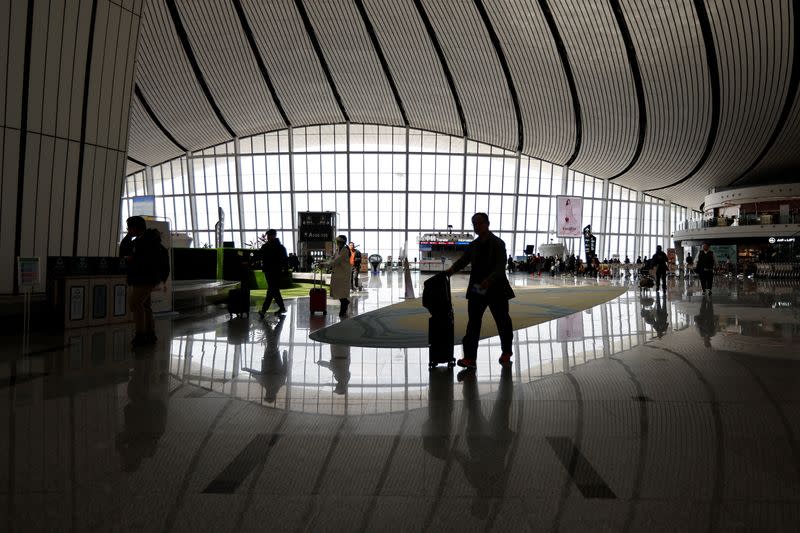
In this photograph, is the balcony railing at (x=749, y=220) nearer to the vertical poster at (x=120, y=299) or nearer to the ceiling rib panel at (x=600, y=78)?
the ceiling rib panel at (x=600, y=78)

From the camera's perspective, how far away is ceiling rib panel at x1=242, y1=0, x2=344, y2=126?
2984 cm

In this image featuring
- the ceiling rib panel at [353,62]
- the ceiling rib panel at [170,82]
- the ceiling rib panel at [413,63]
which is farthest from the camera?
the ceiling rib panel at [170,82]

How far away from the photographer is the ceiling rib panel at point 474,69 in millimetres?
27469

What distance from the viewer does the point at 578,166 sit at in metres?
43.6

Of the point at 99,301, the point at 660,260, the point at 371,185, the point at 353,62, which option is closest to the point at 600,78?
the point at 353,62

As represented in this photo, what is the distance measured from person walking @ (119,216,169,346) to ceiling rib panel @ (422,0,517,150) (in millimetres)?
22261

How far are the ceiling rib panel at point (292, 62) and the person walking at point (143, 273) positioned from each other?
24428mm

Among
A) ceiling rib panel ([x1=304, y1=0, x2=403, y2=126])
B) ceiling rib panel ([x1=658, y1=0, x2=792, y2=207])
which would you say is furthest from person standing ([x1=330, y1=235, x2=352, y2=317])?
ceiling rib panel ([x1=304, y1=0, x2=403, y2=126])

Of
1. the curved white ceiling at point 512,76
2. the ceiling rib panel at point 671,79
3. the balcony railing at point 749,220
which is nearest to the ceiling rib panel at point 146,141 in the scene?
the curved white ceiling at point 512,76

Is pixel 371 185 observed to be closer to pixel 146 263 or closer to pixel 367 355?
pixel 146 263

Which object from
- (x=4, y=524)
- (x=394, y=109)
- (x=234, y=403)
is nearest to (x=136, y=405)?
(x=234, y=403)

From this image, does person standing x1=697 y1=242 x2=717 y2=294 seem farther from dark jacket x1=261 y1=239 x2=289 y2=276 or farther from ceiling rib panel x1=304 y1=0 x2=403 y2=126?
ceiling rib panel x1=304 y1=0 x2=403 y2=126

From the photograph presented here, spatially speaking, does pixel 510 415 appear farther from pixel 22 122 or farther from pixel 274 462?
pixel 22 122

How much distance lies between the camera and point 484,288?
579cm
